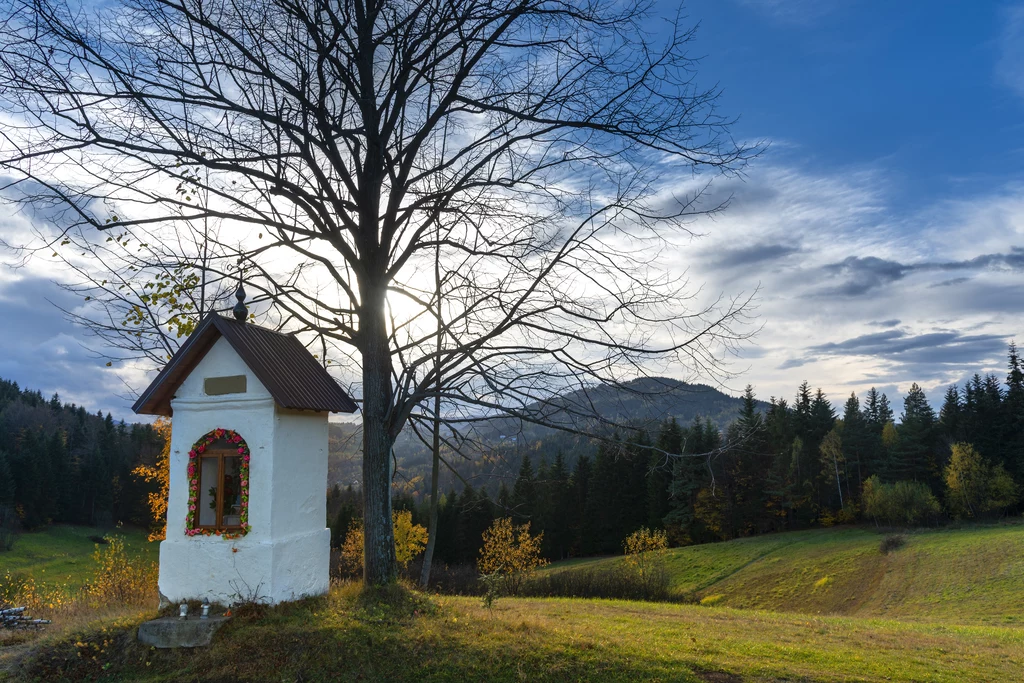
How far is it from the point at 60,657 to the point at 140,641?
1097 millimetres

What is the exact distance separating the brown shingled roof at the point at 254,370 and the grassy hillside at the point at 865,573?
2939 centimetres

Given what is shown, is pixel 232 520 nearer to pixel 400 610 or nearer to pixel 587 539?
pixel 400 610

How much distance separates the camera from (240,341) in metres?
10.3

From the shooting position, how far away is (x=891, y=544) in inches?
1921

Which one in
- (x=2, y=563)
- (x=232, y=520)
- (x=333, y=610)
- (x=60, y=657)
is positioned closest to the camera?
(x=60, y=657)

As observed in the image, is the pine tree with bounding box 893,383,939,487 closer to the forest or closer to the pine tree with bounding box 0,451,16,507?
the forest

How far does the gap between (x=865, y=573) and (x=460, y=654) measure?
45.6m

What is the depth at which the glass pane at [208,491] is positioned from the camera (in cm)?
1059

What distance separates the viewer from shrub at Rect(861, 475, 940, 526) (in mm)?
56781

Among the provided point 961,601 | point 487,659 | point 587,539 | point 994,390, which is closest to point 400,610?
point 487,659

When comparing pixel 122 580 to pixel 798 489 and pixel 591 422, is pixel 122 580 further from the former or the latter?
pixel 798 489

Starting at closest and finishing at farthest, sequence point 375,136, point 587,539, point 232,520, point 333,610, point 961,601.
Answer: point 333,610, point 232,520, point 375,136, point 961,601, point 587,539

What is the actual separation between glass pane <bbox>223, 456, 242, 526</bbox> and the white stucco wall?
57 centimetres

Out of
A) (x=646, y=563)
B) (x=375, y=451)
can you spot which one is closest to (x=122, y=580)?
(x=375, y=451)
